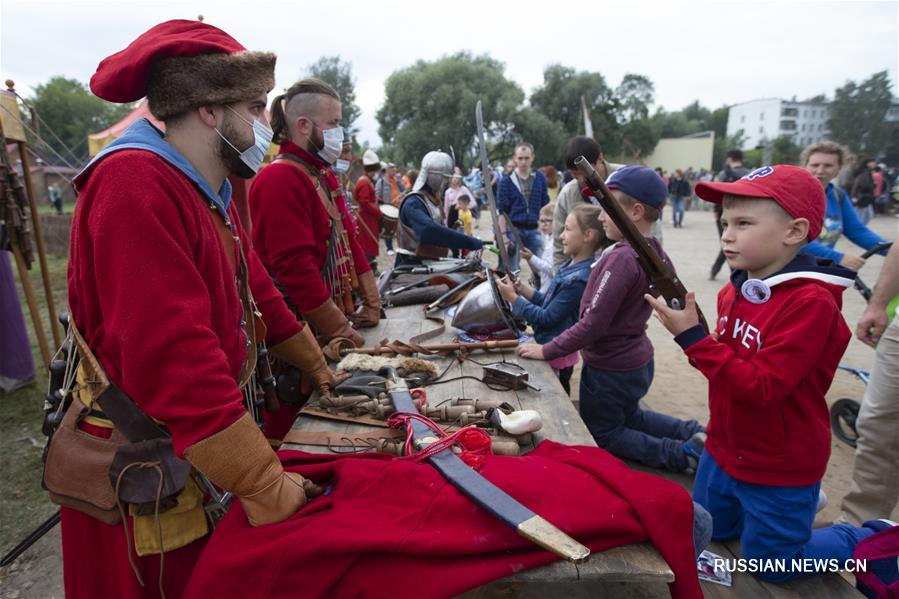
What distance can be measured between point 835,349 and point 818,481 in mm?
507

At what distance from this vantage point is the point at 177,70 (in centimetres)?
133

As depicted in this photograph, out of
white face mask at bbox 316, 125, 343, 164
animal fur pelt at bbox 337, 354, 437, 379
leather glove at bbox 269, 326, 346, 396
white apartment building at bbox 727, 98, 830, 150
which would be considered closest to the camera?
leather glove at bbox 269, 326, 346, 396

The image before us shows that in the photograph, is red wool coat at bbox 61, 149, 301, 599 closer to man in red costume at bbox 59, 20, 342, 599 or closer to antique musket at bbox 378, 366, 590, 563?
man in red costume at bbox 59, 20, 342, 599

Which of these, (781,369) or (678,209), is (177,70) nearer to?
(781,369)

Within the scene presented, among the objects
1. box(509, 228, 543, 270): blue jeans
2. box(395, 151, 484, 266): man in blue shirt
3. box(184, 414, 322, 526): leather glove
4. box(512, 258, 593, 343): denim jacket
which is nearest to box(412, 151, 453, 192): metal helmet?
box(395, 151, 484, 266): man in blue shirt

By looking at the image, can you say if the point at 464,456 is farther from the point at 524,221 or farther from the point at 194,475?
the point at 524,221

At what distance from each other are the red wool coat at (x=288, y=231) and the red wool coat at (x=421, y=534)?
4.40 feet

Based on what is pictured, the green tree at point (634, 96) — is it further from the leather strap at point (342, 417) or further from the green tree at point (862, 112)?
the leather strap at point (342, 417)

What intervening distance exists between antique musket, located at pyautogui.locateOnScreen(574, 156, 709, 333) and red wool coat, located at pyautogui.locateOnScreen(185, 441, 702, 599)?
0.87 metres

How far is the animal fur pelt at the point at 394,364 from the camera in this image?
231 cm

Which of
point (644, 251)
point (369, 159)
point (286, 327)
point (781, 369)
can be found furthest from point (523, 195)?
point (781, 369)

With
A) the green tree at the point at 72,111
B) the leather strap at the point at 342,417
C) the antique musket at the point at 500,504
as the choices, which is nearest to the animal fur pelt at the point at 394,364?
the leather strap at the point at 342,417

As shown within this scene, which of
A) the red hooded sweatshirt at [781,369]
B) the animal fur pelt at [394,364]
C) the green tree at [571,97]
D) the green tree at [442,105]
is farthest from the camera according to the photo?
the green tree at [571,97]

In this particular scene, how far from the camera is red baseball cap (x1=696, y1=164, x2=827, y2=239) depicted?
1768 millimetres
